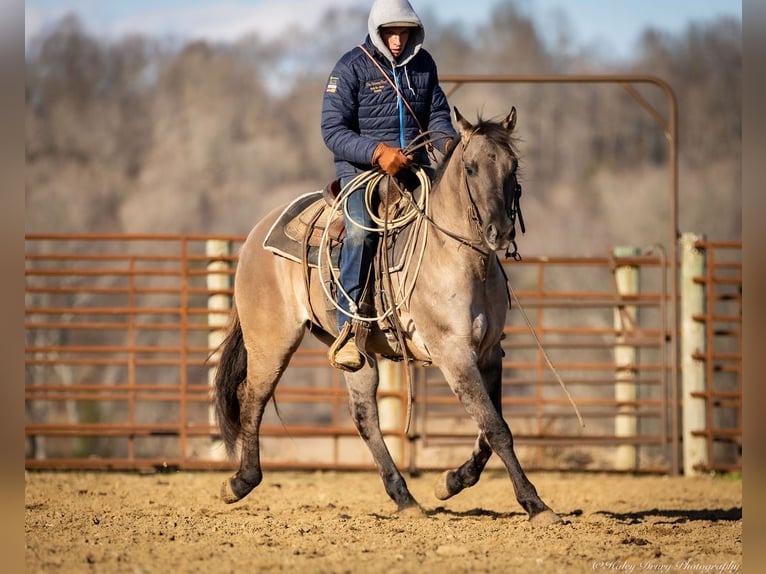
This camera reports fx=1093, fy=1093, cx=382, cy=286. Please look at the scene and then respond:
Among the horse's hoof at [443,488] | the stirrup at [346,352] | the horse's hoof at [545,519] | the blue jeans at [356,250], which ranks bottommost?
the horse's hoof at [545,519]

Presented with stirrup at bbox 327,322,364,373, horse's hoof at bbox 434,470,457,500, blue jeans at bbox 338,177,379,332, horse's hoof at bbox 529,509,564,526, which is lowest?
horse's hoof at bbox 529,509,564,526

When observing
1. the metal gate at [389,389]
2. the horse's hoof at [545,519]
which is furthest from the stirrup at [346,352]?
the horse's hoof at [545,519]

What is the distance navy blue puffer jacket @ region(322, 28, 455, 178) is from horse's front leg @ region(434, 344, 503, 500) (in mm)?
1369

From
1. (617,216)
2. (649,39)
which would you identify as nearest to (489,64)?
(649,39)

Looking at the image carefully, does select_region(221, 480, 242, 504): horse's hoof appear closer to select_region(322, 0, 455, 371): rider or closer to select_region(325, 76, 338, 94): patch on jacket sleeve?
select_region(322, 0, 455, 371): rider

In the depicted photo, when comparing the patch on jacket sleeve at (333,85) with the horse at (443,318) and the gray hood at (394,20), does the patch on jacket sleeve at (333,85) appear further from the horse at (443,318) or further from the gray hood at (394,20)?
the horse at (443,318)

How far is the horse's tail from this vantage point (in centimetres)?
738

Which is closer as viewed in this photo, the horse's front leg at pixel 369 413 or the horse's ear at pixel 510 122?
the horse's ear at pixel 510 122

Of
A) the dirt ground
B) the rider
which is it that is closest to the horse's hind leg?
the dirt ground

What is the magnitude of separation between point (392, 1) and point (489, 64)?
2903 inches

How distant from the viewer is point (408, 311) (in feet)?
20.6

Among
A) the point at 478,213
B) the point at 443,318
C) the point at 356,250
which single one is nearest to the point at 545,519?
the point at 443,318

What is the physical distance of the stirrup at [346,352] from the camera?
6.45 m
